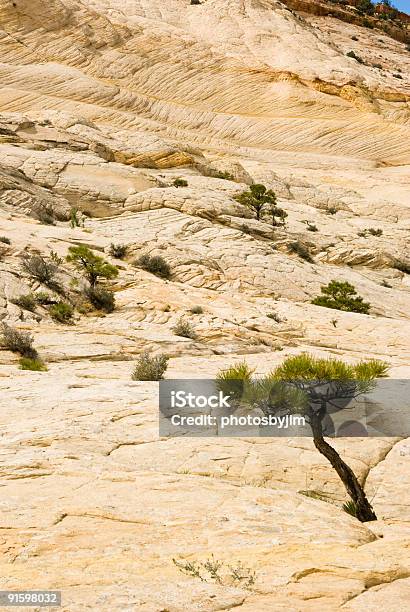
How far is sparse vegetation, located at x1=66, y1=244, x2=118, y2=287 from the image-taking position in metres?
22.2

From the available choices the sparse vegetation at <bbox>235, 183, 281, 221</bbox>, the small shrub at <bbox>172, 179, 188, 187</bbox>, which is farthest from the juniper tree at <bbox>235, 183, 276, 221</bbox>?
the small shrub at <bbox>172, 179, 188, 187</bbox>

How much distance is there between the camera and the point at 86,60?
73125mm

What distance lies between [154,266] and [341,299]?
7.98 m

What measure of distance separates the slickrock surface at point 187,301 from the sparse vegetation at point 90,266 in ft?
1.57

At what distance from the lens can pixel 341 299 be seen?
25.3m

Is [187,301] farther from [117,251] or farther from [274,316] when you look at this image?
[117,251]

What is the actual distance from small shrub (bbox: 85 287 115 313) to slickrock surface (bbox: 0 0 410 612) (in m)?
0.48

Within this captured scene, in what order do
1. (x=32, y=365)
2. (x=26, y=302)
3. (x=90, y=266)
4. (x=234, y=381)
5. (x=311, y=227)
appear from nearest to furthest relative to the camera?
(x=234, y=381) → (x=32, y=365) → (x=26, y=302) → (x=90, y=266) → (x=311, y=227)

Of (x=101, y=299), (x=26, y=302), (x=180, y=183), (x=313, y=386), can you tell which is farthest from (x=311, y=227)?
(x=313, y=386)

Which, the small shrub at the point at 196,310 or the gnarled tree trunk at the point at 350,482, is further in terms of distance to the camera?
the small shrub at the point at 196,310

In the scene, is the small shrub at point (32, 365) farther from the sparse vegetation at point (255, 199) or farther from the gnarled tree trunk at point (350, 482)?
the sparse vegetation at point (255, 199)

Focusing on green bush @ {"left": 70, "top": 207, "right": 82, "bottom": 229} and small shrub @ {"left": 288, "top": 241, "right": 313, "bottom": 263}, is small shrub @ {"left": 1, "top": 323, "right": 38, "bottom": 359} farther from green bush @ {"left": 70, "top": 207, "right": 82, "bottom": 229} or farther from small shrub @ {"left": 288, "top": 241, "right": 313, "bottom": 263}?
small shrub @ {"left": 288, "top": 241, "right": 313, "bottom": 263}

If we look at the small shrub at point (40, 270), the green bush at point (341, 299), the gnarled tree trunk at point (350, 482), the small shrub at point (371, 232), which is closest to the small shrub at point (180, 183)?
the small shrub at point (371, 232)

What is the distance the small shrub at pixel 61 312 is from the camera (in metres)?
19.1
